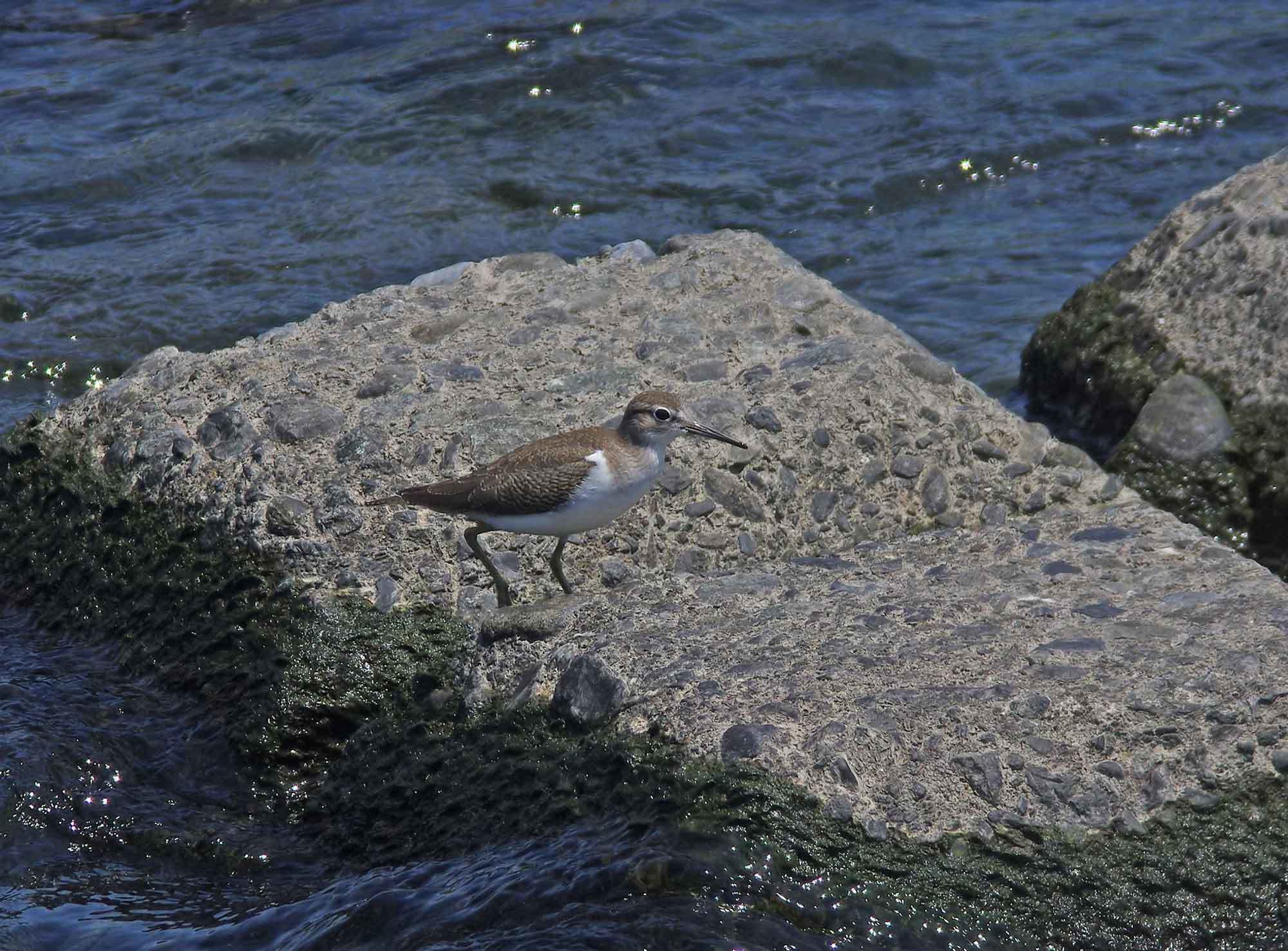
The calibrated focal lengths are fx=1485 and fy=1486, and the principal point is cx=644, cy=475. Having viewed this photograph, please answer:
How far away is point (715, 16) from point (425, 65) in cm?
293

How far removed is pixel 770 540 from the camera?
5.86m

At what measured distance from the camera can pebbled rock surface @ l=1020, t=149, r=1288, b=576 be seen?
21.2 feet

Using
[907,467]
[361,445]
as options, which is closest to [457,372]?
[361,445]

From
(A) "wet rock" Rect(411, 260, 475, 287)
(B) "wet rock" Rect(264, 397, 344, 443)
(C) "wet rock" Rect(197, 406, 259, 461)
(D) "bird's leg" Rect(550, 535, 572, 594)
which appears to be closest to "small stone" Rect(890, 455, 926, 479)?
(D) "bird's leg" Rect(550, 535, 572, 594)

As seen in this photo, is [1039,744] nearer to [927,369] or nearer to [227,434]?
[927,369]

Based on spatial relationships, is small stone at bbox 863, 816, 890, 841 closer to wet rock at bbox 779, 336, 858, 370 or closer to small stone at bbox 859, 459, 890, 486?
small stone at bbox 859, 459, 890, 486

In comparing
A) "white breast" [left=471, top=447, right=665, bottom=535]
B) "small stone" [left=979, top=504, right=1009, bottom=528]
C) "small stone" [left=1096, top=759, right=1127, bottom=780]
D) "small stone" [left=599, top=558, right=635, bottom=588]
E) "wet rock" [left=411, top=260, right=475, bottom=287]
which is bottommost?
"small stone" [left=599, top=558, right=635, bottom=588]

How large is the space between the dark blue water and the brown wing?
1.96 meters

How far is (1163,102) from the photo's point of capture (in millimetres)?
12570

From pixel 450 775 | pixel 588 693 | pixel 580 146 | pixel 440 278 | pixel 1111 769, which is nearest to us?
pixel 1111 769

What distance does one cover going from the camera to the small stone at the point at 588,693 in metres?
4.38

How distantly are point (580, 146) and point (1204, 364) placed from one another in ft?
22.7

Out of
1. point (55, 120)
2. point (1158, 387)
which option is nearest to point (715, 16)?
point (55, 120)

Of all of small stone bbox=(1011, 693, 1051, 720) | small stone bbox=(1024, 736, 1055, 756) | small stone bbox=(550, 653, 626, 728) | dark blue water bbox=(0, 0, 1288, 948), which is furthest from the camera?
dark blue water bbox=(0, 0, 1288, 948)
